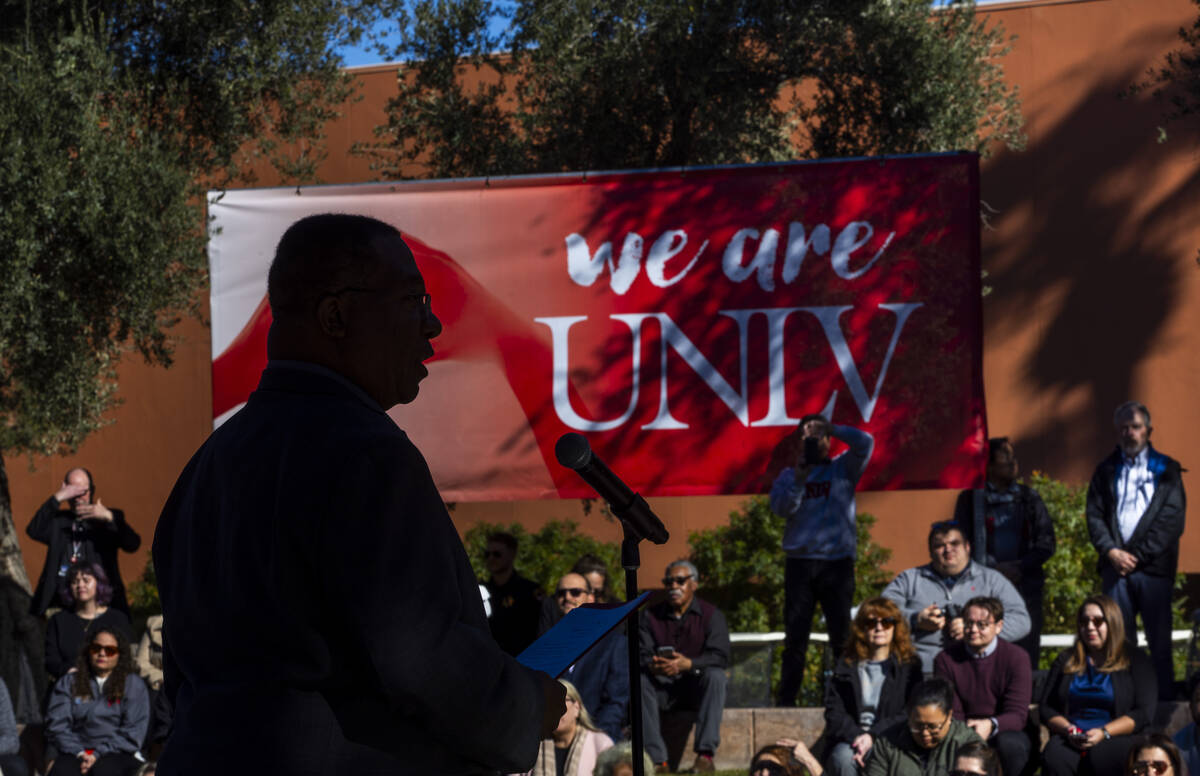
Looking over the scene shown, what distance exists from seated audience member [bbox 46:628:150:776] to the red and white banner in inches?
60.8

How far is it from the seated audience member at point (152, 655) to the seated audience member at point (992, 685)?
4.58 meters

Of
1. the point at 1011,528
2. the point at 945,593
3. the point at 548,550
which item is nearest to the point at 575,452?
the point at 945,593

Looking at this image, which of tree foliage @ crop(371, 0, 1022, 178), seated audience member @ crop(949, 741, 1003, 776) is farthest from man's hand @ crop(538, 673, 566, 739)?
tree foliage @ crop(371, 0, 1022, 178)

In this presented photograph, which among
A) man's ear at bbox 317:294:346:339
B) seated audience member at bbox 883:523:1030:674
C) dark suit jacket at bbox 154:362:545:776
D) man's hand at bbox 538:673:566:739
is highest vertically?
man's ear at bbox 317:294:346:339

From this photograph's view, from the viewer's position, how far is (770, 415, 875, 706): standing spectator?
7.37 meters

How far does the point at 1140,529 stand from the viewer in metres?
7.42

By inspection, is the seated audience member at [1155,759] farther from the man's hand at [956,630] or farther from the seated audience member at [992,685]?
the man's hand at [956,630]

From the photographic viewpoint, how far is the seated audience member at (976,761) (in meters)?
6.12

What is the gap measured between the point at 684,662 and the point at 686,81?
4.53 m

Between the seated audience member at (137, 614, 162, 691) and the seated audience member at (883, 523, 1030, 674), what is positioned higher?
the seated audience member at (883, 523, 1030, 674)

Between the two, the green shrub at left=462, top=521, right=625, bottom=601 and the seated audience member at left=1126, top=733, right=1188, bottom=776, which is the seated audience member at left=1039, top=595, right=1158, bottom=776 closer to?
the seated audience member at left=1126, top=733, right=1188, bottom=776

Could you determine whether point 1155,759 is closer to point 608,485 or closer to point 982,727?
point 982,727

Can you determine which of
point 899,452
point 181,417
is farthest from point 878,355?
point 181,417

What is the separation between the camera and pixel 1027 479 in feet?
38.7
